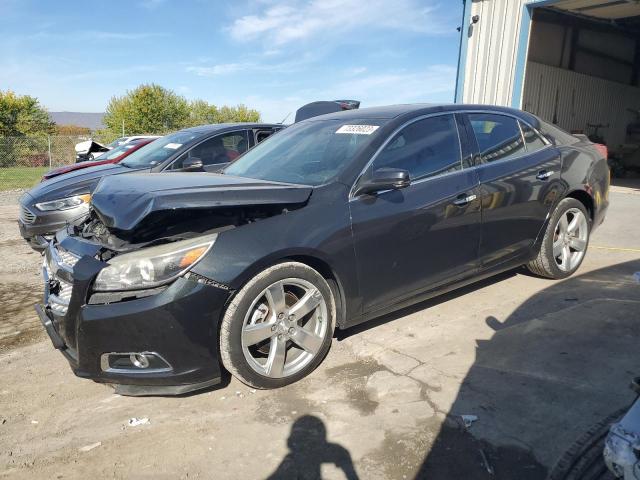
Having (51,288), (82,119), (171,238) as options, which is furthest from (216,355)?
(82,119)

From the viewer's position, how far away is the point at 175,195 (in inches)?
102

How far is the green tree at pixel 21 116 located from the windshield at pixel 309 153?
1108 inches

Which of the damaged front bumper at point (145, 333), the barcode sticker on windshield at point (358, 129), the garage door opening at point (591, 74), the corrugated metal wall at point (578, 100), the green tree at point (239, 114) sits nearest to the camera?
the damaged front bumper at point (145, 333)

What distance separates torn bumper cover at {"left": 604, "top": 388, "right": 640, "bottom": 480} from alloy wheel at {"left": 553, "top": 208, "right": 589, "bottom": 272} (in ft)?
10.6

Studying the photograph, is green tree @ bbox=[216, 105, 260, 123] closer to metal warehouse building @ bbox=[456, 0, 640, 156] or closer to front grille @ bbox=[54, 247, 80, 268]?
metal warehouse building @ bbox=[456, 0, 640, 156]

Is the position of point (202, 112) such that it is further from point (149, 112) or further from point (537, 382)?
point (537, 382)

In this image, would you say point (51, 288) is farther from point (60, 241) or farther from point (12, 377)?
point (12, 377)

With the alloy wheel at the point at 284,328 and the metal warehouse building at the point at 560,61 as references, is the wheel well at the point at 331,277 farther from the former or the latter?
the metal warehouse building at the point at 560,61

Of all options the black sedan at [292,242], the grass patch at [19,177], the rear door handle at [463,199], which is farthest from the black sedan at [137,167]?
the grass patch at [19,177]

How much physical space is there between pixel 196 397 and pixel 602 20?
1814cm

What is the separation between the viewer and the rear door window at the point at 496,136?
3784 mm

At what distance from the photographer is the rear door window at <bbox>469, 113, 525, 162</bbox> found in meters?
3.78

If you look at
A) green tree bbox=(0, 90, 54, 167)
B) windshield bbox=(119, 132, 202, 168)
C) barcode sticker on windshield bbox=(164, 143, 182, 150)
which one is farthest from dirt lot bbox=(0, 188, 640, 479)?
green tree bbox=(0, 90, 54, 167)

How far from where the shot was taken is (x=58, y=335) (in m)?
2.74
